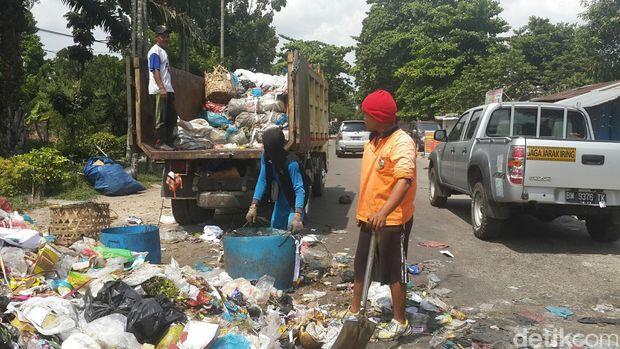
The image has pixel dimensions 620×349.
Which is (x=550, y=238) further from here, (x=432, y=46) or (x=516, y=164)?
(x=432, y=46)

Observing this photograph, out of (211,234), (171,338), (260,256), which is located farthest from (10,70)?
(171,338)

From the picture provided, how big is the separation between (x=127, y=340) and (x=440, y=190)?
7.39m

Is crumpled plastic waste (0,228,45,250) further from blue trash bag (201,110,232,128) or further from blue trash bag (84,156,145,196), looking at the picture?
blue trash bag (84,156,145,196)

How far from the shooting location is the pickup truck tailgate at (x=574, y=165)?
19.9 ft

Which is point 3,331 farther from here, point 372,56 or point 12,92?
point 372,56

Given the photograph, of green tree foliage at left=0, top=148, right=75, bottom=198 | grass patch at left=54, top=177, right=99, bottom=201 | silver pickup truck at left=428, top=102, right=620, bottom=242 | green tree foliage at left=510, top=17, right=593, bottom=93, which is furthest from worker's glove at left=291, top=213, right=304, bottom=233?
green tree foliage at left=510, top=17, right=593, bottom=93

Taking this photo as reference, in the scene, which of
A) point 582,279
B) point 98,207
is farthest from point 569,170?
point 98,207

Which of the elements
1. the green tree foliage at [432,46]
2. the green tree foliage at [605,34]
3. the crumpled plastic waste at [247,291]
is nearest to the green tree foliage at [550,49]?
Result: the green tree foliage at [432,46]

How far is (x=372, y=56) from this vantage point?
35.1m

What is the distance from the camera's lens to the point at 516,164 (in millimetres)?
6117

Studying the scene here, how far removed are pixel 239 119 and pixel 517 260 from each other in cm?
447

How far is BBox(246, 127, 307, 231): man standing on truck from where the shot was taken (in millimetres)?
4930

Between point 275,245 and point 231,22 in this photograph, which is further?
point 231,22

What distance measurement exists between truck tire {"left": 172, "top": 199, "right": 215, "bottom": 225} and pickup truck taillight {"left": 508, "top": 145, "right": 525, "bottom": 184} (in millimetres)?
4350
